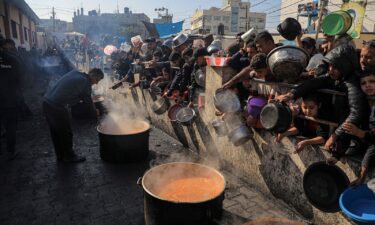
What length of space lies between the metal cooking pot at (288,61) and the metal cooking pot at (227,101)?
1.16 meters

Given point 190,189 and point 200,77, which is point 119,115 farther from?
point 190,189

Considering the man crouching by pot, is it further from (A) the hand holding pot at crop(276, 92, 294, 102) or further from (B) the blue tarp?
(B) the blue tarp

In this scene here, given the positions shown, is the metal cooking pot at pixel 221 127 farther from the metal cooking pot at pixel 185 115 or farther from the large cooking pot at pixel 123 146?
the large cooking pot at pixel 123 146

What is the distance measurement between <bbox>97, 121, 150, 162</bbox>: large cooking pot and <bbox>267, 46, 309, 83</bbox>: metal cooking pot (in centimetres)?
340

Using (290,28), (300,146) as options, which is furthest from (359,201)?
(290,28)

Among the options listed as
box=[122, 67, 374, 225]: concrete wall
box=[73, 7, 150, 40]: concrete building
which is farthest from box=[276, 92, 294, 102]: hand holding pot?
box=[73, 7, 150, 40]: concrete building

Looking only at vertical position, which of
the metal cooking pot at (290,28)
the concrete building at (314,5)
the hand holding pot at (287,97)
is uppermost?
the concrete building at (314,5)

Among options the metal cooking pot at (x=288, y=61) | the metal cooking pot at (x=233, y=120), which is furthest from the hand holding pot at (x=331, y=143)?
the metal cooking pot at (x=233, y=120)

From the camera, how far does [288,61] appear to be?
380cm

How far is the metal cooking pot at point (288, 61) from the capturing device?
3.79 m

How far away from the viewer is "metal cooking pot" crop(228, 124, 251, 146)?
→ 492 cm

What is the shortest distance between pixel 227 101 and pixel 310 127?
1.49 meters

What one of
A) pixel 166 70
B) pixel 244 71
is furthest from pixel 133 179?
pixel 166 70

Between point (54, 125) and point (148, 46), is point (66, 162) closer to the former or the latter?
point (54, 125)
